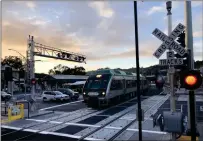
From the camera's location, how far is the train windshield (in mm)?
25994

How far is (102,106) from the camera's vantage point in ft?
86.3

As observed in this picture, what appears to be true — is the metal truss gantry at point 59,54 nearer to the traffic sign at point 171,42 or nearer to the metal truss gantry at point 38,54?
the metal truss gantry at point 38,54

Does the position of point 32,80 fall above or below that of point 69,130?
above

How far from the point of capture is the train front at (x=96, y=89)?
25.3 meters

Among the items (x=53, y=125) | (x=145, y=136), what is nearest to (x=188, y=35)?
(x=145, y=136)

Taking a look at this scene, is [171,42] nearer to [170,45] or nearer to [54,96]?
[170,45]

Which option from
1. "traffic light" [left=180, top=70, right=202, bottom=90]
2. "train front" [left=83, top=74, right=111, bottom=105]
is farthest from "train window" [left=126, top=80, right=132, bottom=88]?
"traffic light" [left=180, top=70, right=202, bottom=90]

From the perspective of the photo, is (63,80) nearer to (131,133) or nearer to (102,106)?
(102,106)

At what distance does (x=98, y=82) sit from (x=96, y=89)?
0.83 metres

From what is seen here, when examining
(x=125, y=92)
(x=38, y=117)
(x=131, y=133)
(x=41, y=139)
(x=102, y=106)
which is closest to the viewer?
(x=41, y=139)

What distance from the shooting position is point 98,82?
2638 centimetres

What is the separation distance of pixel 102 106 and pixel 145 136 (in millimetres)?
13239

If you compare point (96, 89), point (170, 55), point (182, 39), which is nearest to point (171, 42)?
point (170, 55)

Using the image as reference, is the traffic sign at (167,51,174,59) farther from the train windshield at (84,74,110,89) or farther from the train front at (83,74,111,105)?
the train windshield at (84,74,110,89)
